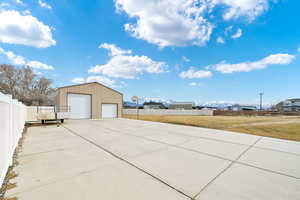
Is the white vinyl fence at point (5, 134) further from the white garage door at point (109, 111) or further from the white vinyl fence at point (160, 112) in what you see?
the white vinyl fence at point (160, 112)

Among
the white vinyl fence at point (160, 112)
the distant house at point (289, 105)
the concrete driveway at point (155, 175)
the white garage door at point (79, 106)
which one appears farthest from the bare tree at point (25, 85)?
the distant house at point (289, 105)

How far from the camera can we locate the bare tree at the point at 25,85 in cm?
1906

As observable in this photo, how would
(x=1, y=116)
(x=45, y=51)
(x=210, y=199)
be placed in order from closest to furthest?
(x=210, y=199), (x=1, y=116), (x=45, y=51)

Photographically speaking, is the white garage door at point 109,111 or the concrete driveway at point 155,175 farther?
the white garage door at point 109,111

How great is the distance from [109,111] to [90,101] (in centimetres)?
261

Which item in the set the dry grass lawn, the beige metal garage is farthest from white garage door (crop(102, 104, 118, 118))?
the dry grass lawn

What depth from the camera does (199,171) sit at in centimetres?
→ 265

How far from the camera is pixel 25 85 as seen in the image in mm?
20938

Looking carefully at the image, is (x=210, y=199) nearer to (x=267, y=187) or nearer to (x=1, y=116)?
(x=267, y=187)

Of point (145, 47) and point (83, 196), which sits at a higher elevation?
point (145, 47)

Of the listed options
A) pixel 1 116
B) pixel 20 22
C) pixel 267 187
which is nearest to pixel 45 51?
pixel 20 22

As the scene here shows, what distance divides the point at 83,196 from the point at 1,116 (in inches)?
73.5

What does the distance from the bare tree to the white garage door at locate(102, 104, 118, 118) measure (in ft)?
32.3

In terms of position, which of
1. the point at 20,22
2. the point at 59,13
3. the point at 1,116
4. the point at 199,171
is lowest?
the point at 199,171
